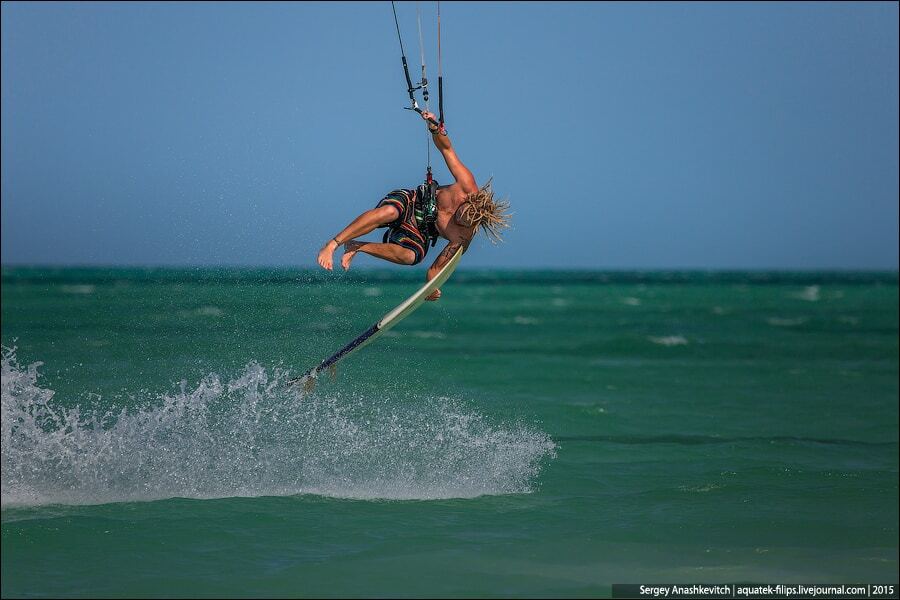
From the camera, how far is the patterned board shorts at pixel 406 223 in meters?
9.88

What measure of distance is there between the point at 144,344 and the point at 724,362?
14.8m

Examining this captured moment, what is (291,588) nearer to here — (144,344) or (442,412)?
(442,412)

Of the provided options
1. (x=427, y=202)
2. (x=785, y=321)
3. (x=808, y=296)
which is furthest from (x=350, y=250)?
(x=808, y=296)

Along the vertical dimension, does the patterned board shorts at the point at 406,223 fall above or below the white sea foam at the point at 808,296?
above

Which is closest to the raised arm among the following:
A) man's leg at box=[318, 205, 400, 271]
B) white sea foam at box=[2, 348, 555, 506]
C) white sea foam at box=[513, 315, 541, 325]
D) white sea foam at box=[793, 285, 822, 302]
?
man's leg at box=[318, 205, 400, 271]

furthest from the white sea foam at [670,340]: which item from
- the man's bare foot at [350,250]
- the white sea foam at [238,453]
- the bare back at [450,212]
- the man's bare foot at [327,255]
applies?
the man's bare foot at [327,255]

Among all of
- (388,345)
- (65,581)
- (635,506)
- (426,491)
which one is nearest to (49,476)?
(65,581)

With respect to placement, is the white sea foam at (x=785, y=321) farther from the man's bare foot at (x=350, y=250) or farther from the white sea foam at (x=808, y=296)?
the man's bare foot at (x=350, y=250)

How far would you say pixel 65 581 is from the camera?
27.6ft

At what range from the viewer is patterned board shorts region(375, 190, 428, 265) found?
9.88 meters

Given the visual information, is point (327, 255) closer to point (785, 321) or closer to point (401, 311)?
point (401, 311)

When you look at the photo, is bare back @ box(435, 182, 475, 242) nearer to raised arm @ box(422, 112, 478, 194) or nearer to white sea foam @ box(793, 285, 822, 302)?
raised arm @ box(422, 112, 478, 194)

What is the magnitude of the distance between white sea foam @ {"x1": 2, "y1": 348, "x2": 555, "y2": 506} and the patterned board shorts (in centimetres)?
299

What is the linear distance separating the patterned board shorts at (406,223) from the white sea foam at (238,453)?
2.99 m
